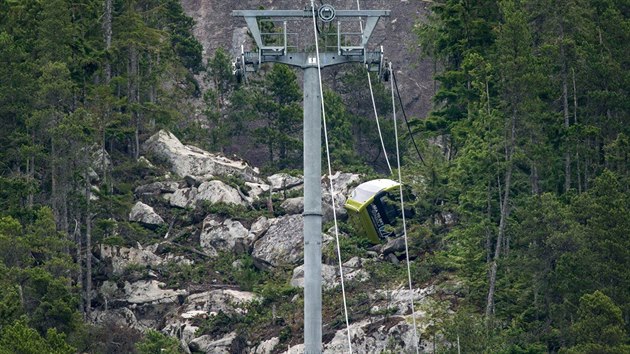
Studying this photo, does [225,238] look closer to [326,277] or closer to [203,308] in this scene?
[203,308]

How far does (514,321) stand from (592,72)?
11.4m

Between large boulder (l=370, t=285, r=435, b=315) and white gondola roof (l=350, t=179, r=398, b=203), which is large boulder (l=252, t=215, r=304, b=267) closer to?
white gondola roof (l=350, t=179, r=398, b=203)

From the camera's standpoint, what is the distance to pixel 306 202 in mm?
31625

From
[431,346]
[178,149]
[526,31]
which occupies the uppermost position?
[526,31]

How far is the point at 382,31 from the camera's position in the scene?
324ft

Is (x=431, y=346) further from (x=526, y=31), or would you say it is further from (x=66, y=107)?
(x=66, y=107)

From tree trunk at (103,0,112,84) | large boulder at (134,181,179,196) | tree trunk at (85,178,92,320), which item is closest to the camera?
tree trunk at (85,178,92,320)

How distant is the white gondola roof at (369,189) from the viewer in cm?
6091

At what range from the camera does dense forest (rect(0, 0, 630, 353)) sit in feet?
164

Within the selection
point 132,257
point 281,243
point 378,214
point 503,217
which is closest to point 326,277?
point 378,214

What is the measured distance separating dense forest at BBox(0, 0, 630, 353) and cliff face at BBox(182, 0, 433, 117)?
69.3 feet

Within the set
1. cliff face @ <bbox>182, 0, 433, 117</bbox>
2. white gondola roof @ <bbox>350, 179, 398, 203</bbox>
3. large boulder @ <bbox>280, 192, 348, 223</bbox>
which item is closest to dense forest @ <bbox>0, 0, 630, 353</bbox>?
white gondola roof @ <bbox>350, 179, 398, 203</bbox>

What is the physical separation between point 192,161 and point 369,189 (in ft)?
32.4

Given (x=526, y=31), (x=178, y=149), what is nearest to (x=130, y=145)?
(x=178, y=149)
